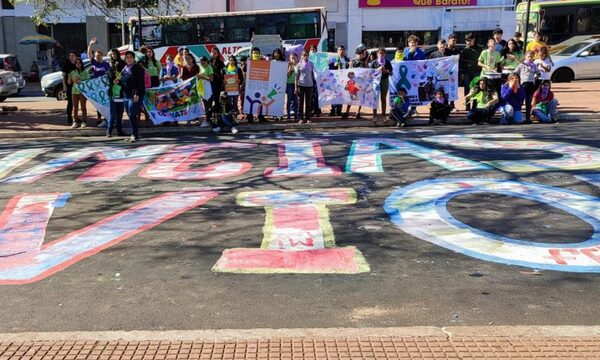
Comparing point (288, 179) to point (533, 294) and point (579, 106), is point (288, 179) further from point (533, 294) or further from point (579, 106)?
point (579, 106)

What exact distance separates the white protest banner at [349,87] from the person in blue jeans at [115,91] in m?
4.68

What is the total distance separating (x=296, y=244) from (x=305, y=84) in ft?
26.7

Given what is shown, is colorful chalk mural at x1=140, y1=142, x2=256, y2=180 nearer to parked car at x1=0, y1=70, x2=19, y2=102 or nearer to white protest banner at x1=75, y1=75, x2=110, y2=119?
white protest banner at x1=75, y1=75, x2=110, y2=119

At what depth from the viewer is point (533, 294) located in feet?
14.3

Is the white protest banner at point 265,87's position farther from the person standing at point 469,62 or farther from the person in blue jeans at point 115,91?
the person standing at point 469,62

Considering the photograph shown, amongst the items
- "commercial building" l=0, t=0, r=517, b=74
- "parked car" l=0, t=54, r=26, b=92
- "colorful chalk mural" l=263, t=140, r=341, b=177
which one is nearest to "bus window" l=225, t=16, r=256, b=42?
"parked car" l=0, t=54, r=26, b=92

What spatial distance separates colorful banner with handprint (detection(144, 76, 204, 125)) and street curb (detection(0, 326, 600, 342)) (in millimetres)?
9948

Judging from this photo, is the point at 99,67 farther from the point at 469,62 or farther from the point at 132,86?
the point at 469,62

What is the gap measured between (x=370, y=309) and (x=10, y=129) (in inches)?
481

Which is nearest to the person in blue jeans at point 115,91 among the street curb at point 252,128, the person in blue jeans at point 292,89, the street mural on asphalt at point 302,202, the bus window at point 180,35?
the street curb at point 252,128

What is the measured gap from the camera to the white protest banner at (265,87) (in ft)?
44.6

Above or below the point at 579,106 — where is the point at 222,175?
below

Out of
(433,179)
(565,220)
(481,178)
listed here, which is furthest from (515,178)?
(565,220)

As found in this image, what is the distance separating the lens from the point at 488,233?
5711mm
